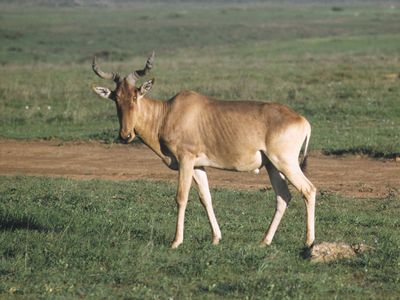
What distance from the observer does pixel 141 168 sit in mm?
15914

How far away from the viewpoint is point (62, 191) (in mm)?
12953

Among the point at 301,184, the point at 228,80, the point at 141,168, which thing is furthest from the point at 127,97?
the point at 228,80

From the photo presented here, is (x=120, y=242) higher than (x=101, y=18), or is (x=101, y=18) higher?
(x=120, y=242)

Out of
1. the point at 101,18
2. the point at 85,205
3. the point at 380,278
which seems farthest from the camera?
the point at 101,18

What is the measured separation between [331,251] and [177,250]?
1527mm

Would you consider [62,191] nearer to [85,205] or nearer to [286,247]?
[85,205]

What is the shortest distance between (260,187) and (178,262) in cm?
534

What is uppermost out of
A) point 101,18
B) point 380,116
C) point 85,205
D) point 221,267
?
point 221,267

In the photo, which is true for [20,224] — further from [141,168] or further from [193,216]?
[141,168]

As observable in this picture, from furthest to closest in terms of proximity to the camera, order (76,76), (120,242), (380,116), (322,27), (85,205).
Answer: (322,27) → (76,76) → (380,116) → (85,205) → (120,242)

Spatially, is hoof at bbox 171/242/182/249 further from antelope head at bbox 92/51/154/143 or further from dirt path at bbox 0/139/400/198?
dirt path at bbox 0/139/400/198

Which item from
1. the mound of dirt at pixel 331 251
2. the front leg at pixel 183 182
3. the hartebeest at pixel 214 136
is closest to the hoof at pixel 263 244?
the hartebeest at pixel 214 136

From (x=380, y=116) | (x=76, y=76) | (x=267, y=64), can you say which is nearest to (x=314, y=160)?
(x=380, y=116)

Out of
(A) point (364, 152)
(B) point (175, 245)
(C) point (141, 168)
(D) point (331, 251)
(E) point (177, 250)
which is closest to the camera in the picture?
(D) point (331, 251)
